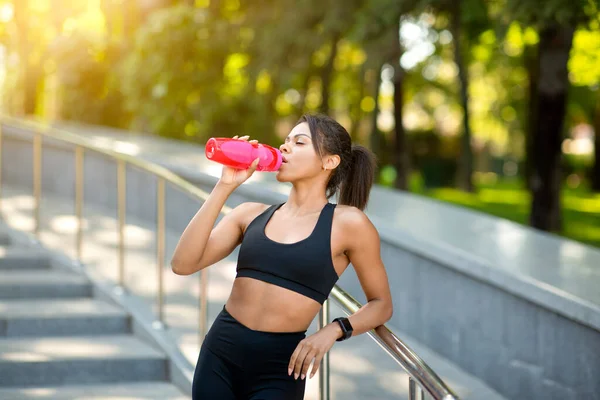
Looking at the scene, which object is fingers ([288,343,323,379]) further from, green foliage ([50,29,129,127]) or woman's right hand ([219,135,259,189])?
green foliage ([50,29,129,127])

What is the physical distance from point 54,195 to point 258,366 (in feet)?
32.0

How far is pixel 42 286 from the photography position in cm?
727

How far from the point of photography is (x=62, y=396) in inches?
222

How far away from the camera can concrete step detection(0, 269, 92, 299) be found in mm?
7176

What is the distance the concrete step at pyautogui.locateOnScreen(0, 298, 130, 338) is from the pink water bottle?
3.97 m

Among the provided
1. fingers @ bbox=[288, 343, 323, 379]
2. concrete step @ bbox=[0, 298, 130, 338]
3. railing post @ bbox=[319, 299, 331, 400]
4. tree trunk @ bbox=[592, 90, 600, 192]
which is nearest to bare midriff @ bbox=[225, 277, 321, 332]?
fingers @ bbox=[288, 343, 323, 379]

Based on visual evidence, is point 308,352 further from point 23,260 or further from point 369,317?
point 23,260

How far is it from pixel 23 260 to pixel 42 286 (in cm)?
72

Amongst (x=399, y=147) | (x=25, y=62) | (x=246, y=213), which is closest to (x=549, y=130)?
(x=399, y=147)

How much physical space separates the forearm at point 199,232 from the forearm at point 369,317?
51cm

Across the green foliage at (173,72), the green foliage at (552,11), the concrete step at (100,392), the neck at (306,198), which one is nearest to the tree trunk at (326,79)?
the green foliage at (173,72)

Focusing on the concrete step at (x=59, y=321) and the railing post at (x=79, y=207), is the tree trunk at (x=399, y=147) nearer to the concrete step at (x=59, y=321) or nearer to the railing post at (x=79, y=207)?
the railing post at (x=79, y=207)

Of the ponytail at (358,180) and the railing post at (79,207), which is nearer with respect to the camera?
the ponytail at (358,180)

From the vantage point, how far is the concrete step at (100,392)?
5.61 meters
